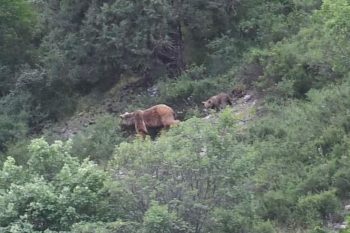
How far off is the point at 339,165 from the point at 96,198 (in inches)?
183

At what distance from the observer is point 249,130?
16453mm

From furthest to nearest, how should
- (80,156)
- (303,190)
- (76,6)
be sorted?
(76,6), (80,156), (303,190)

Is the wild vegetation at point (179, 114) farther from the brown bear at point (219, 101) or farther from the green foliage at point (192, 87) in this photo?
the brown bear at point (219, 101)

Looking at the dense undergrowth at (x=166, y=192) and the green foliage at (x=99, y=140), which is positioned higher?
the dense undergrowth at (x=166, y=192)

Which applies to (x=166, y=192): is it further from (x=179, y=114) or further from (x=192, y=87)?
(x=192, y=87)

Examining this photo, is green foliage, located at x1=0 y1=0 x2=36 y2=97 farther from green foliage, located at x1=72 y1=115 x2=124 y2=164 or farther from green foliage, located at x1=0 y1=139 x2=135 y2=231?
green foliage, located at x1=0 y1=139 x2=135 y2=231

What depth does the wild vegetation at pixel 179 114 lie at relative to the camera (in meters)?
11.3

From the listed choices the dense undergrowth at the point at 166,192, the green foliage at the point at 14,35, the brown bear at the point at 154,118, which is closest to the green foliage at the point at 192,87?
the brown bear at the point at 154,118

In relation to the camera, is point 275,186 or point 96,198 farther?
point 275,186

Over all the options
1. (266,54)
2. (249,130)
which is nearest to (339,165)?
(249,130)

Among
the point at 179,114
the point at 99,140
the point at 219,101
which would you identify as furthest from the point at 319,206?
the point at 99,140

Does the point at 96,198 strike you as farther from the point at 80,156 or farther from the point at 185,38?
the point at 185,38

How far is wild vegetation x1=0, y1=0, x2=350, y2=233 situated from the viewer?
Result: 11328 millimetres

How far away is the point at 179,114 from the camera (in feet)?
67.4
